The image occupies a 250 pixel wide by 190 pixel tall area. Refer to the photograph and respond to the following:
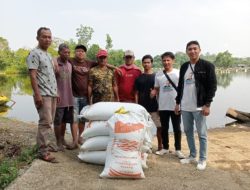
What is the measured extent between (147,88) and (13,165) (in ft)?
7.56

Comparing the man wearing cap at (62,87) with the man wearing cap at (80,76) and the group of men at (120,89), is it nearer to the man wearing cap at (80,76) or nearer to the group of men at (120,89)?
the group of men at (120,89)

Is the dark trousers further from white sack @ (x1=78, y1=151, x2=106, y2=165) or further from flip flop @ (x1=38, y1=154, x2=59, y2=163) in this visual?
flip flop @ (x1=38, y1=154, x2=59, y2=163)

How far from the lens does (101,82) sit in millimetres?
4840

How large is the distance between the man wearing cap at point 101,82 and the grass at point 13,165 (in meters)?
1.22

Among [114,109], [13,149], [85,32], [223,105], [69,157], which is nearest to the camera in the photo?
[114,109]

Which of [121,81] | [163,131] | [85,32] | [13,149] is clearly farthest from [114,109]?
[85,32]

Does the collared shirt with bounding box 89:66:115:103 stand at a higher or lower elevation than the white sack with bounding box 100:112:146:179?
higher

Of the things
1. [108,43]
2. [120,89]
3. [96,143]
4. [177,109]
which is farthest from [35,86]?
[108,43]

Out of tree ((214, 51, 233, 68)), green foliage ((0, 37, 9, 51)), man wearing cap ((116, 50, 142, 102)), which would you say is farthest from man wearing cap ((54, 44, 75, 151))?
tree ((214, 51, 233, 68))

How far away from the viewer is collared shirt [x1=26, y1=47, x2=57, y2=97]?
4082 mm

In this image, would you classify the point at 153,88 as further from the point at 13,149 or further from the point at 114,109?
the point at 13,149

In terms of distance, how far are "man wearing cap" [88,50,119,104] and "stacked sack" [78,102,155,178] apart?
0.45m

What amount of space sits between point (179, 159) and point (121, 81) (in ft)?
5.07

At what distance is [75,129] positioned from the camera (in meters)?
5.13
